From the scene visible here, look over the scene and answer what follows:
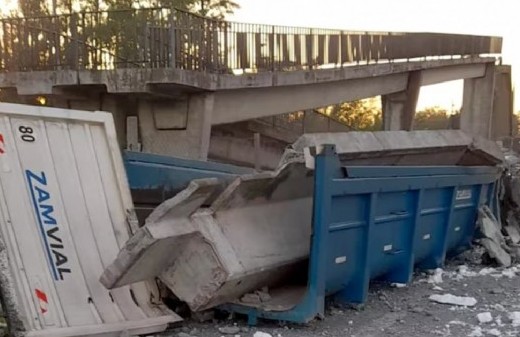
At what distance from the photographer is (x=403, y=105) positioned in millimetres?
20125

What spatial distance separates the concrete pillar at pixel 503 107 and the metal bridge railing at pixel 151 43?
16129 mm

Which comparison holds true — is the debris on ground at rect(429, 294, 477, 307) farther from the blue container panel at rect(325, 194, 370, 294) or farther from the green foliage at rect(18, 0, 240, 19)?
the green foliage at rect(18, 0, 240, 19)

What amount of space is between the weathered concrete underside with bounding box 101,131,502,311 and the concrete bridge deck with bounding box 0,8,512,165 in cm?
636

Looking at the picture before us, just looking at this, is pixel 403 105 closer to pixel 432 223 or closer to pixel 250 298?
pixel 432 223

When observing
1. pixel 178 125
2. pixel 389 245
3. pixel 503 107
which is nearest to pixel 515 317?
pixel 389 245

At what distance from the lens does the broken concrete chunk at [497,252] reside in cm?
616

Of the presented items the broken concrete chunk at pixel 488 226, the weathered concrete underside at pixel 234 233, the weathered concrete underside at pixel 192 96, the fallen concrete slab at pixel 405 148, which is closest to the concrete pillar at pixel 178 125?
the weathered concrete underside at pixel 192 96

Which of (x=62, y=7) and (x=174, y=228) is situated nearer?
(x=174, y=228)

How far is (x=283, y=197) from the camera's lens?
490 cm

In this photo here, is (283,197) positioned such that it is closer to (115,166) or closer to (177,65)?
(115,166)

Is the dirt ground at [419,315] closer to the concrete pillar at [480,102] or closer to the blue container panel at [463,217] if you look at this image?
the blue container panel at [463,217]

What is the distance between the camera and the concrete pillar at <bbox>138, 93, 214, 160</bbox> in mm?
11898

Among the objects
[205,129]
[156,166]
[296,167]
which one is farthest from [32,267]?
[205,129]

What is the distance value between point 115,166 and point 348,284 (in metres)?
2.08
